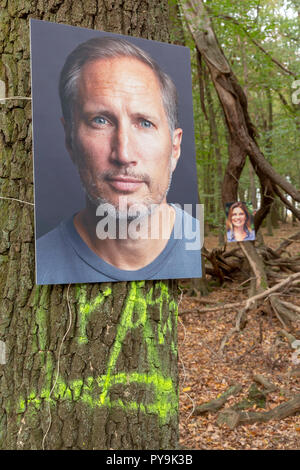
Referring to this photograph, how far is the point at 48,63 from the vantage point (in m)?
A: 1.87

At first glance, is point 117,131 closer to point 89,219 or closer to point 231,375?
point 89,219

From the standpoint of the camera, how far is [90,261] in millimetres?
1923

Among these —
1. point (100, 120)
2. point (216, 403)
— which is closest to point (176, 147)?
point (100, 120)

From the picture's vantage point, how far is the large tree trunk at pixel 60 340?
1797 millimetres

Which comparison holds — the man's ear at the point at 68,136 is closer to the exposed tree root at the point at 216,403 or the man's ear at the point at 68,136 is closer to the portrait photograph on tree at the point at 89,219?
the portrait photograph on tree at the point at 89,219

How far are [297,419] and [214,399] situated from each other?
0.80 meters

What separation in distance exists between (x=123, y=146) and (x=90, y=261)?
0.55m

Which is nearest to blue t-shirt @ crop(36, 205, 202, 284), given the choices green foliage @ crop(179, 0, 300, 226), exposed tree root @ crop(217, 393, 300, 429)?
exposed tree root @ crop(217, 393, 300, 429)

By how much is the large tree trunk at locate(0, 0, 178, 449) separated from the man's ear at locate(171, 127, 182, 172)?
1.94ft

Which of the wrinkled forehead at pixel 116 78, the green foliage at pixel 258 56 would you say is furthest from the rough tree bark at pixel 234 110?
the wrinkled forehead at pixel 116 78

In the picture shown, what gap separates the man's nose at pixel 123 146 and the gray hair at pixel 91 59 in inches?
8.9

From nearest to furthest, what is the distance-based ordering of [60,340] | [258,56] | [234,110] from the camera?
[60,340] < [234,110] < [258,56]

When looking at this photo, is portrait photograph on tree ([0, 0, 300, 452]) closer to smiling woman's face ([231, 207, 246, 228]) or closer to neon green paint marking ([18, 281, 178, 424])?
neon green paint marking ([18, 281, 178, 424])
